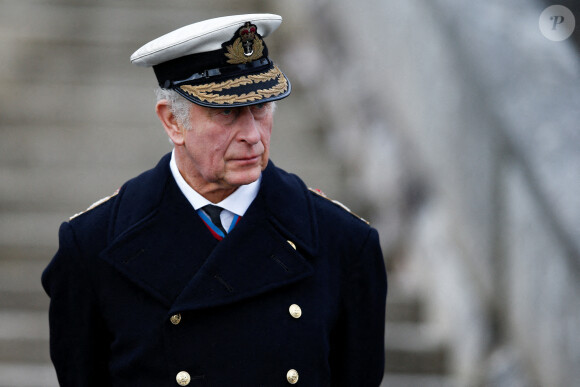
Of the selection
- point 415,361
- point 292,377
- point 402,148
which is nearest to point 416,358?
point 415,361

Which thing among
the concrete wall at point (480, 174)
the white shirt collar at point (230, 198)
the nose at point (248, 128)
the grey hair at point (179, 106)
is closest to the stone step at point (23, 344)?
the concrete wall at point (480, 174)

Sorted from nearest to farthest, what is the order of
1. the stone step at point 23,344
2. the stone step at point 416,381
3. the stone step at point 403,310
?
the stone step at point 416,381 → the stone step at point 23,344 → the stone step at point 403,310

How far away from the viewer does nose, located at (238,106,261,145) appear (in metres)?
2.60

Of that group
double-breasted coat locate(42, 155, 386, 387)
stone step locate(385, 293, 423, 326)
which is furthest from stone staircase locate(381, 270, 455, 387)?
double-breasted coat locate(42, 155, 386, 387)

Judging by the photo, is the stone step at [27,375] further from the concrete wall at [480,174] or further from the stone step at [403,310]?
the concrete wall at [480,174]

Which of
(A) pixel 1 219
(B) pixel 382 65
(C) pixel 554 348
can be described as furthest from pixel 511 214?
(A) pixel 1 219

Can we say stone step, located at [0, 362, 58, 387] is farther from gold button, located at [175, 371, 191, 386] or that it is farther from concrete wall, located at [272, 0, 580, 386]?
gold button, located at [175, 371, 191, 386]

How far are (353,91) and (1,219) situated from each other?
290cm

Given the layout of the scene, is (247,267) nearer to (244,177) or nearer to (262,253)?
(262,253)

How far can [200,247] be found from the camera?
9.17 ft

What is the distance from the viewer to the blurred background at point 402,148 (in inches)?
174

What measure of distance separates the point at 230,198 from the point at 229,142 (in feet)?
0.93

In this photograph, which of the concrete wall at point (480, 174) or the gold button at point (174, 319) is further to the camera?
the concrete wall at point (480, 174)

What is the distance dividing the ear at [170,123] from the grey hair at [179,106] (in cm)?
2
